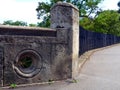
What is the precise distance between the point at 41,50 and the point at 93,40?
9.41 meters

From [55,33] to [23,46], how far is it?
3.57ft

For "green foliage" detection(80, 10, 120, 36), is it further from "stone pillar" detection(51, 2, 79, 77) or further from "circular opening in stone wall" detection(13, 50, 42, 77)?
"circular opening in stone wall" detection(13, 50, 42, 77)

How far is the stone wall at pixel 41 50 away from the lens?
7.02 meters

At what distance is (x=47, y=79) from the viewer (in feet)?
24.6

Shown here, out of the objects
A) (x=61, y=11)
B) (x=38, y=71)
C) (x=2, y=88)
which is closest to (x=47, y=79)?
(x=38, y=71)

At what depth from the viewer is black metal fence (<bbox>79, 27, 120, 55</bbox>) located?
12797 millimetres

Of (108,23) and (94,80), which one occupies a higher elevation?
(108,23)

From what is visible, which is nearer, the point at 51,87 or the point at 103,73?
the point at 51,87

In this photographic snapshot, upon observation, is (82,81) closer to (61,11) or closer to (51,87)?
(51,87)

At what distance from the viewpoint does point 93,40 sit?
16.5m

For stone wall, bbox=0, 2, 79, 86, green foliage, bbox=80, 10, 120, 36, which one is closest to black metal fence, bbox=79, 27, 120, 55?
stone wall, bbox=0, 2, 79, 86

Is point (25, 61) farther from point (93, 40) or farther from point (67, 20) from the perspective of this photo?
point (93, 40)

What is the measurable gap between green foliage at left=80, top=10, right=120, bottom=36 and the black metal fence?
16774 millimetres

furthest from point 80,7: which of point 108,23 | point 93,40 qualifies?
point 93,40
